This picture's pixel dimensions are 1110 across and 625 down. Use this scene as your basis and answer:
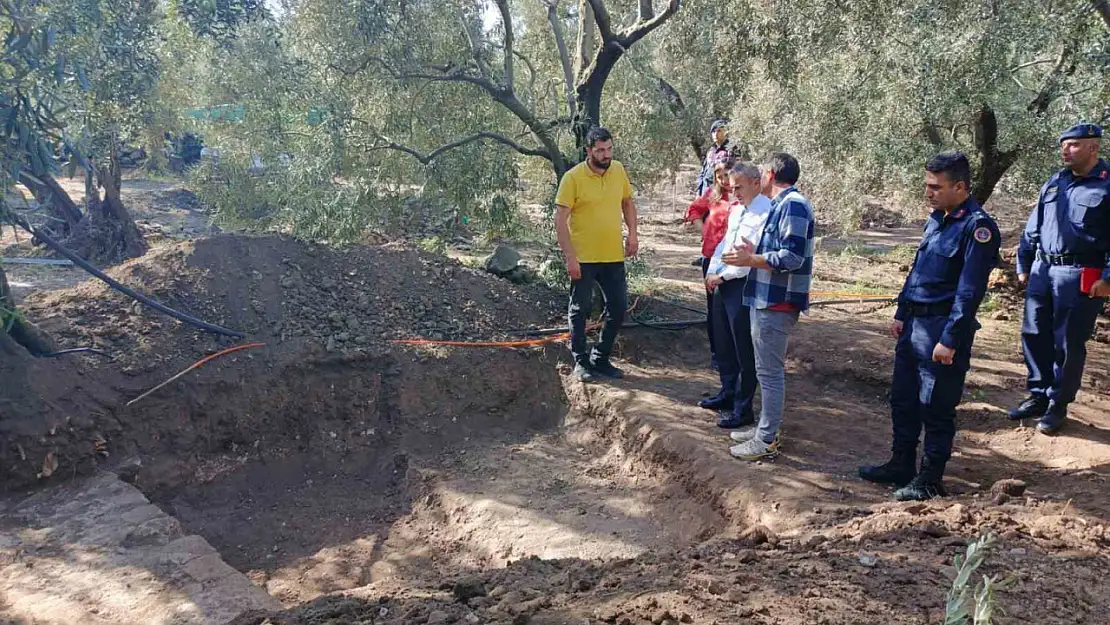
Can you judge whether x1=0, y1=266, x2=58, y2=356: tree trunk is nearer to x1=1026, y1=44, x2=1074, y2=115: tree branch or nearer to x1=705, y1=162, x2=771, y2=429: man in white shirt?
x1=705, y1=162, x2=771, y2=429: man in white shirt

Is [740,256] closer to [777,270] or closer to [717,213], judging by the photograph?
[777,270]

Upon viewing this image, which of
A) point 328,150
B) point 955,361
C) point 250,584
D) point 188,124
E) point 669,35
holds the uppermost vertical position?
point 669,35

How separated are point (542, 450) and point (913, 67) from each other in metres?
5.18

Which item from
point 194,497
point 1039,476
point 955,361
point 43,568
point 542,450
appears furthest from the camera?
point 542,450

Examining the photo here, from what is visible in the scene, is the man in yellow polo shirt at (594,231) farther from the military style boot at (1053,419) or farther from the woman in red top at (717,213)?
the military style boot at (1053,419)

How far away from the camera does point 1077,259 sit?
186 inches

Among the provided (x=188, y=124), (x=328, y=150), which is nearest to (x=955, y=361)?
(x=328, y=150)

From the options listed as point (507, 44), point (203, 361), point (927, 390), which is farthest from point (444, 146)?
point (927, 390)

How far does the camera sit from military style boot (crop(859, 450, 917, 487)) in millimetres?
4371

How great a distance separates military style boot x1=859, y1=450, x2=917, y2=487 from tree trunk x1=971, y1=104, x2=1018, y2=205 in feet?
17.6

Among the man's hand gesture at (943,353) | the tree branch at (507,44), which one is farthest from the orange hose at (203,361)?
the man's hand gesture at (943,353)

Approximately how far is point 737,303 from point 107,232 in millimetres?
9711

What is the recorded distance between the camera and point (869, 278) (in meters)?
10.7

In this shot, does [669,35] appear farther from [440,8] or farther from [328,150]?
[328,150]
